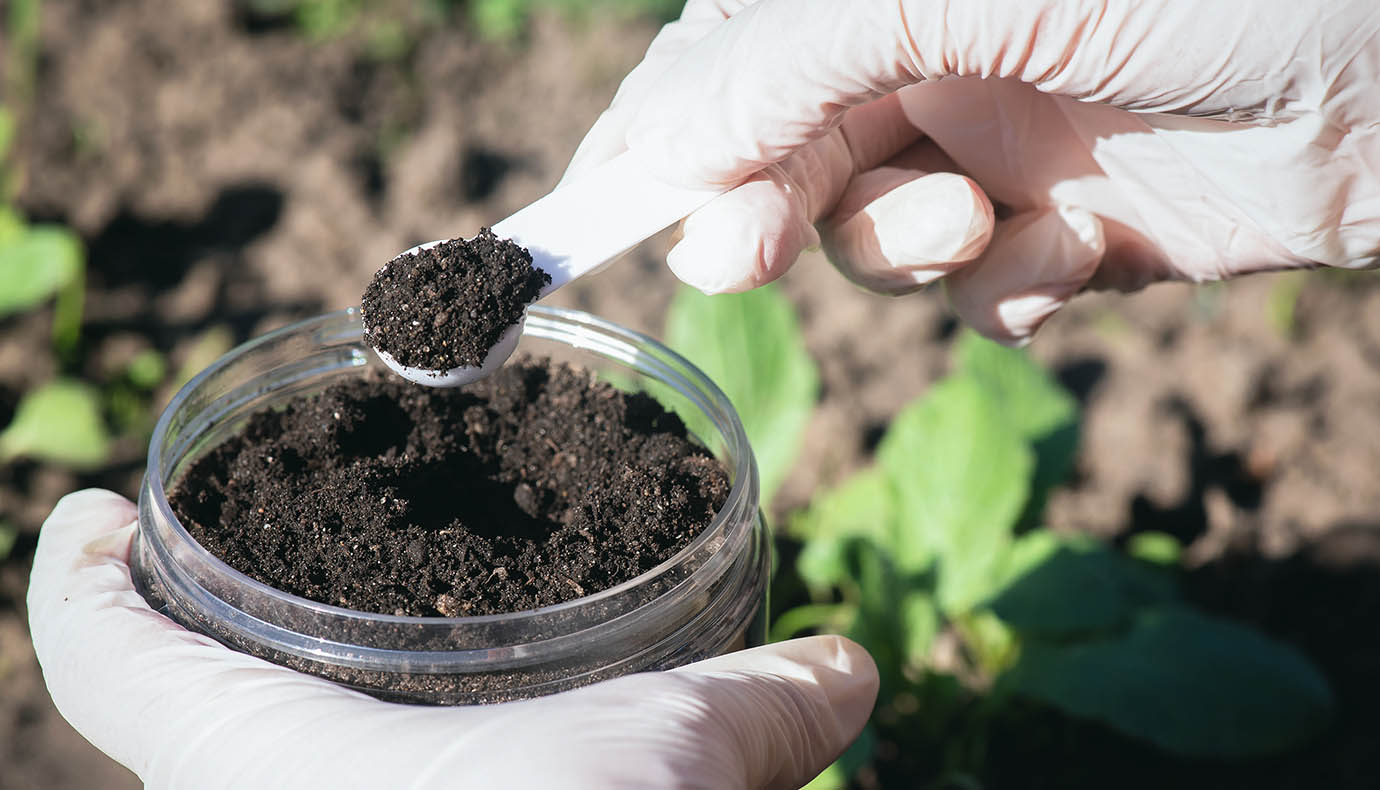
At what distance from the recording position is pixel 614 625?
1082 mm

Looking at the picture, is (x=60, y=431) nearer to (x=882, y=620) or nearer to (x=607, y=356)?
(x=607, y=356)

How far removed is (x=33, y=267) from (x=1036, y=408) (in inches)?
97.8

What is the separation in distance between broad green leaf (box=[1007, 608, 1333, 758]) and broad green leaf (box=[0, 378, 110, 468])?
2.21m

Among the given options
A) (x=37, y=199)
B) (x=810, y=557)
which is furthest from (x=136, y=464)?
(x=810, y=557)

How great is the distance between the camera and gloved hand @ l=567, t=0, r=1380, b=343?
49.6 inches

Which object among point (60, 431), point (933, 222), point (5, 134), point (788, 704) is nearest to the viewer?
point (788, 704)

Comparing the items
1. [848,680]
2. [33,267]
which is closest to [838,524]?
[848,680]

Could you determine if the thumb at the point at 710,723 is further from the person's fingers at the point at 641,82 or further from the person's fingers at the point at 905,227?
the person's fingers at the point at 641,82

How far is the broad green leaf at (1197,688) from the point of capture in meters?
2.04

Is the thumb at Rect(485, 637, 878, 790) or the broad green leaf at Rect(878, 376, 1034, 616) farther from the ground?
the thumb at Rect(485, 637, 878, 790)

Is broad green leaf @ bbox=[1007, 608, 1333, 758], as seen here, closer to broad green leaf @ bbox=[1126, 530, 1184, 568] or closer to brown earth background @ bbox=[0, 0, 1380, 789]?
brown earth background @ bbox=[0, 0, 1380, 789]

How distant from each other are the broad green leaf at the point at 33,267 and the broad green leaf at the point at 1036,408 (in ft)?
7.27

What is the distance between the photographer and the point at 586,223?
130 centimetres

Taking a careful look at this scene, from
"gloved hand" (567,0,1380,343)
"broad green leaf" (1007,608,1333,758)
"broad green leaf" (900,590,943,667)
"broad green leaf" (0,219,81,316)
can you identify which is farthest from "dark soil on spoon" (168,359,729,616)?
"broad green leaf" (0,219,81,316)
